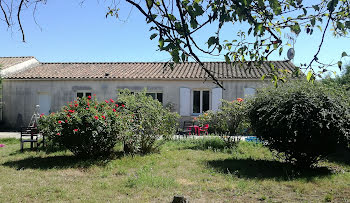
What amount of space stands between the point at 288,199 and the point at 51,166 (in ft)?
18.4

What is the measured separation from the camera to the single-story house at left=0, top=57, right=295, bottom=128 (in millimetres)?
17625

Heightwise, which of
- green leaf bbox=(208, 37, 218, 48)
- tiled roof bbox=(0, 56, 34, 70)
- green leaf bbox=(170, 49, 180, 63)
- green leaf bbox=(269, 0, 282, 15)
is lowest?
green leaf bbox=(170, 49, 180, 63)

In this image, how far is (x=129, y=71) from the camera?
19.8 meters

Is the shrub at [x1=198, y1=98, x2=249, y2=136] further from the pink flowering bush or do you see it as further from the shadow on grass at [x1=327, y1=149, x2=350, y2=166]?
the shadow on grass at [x1=327, y1=149, x2=350, y2=166]

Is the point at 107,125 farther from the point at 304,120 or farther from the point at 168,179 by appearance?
the point at 304,120

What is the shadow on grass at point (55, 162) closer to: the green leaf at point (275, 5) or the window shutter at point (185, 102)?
→ the green leaf at point (275, 5)

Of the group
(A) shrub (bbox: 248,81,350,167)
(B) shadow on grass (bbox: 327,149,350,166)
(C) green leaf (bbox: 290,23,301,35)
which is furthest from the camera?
(B) shadow on grass (bbox: 327,149,350,166)

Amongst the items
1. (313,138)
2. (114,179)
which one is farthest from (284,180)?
(114,179)

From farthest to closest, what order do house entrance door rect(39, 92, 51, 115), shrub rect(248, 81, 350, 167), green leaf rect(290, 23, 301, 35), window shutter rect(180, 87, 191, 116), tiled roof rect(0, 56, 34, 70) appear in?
tiled roof rect(0, 56, 34, 70) → house entrance door rect(39, 92, 51, 115) → window shutter rect(180, 87, 191, 116) → shrub rect(248, 81, 350, 167) → green leaf rect(290, 23, 301, 35)

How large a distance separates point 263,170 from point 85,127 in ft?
14.8

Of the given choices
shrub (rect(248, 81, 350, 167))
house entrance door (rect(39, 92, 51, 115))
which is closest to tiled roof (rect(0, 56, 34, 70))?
house entrance door (rect(39, 92, 51, 115))

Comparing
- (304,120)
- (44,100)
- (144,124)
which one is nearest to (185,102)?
(44,100)

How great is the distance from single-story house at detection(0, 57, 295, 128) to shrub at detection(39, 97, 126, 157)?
373 inches

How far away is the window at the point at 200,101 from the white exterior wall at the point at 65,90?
300 millimetres
